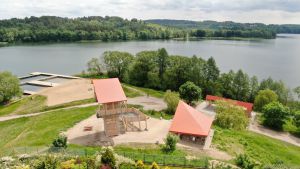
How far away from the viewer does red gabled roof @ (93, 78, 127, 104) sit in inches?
1282

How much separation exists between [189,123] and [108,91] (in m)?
10.4

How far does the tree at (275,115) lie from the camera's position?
5284 centimetres

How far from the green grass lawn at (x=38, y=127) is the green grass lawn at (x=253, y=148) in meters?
19.4

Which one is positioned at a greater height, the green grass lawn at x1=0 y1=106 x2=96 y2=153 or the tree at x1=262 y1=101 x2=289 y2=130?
the green grass lawn at x1=0 y1=106 x2=96 y2=153

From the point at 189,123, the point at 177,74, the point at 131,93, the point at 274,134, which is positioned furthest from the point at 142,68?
the point at 189,123

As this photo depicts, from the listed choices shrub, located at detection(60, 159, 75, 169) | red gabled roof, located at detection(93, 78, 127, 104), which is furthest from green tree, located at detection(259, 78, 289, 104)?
shrub, located at detection(60, 159, 75, 169)

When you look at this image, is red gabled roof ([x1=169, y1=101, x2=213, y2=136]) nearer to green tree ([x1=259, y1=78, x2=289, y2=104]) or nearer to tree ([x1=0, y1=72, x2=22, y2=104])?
tree ([x1=0, y1=72, x2=22, y2=104])

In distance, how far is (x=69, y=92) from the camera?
60188 mm

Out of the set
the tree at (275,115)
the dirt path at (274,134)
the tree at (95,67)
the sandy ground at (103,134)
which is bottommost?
the dirt path at (274,134)

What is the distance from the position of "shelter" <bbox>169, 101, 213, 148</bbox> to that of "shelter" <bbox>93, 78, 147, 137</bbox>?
4394mm

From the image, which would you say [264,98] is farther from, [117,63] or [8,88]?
[8,88]

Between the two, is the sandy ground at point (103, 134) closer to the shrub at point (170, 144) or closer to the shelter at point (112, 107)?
the shelter at point (112, 107)

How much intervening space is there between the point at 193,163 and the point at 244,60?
97727 mm

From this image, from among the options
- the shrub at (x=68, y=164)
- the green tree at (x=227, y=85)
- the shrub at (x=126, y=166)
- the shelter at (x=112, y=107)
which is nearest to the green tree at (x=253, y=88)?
the green tree at (x=227, y=85)
